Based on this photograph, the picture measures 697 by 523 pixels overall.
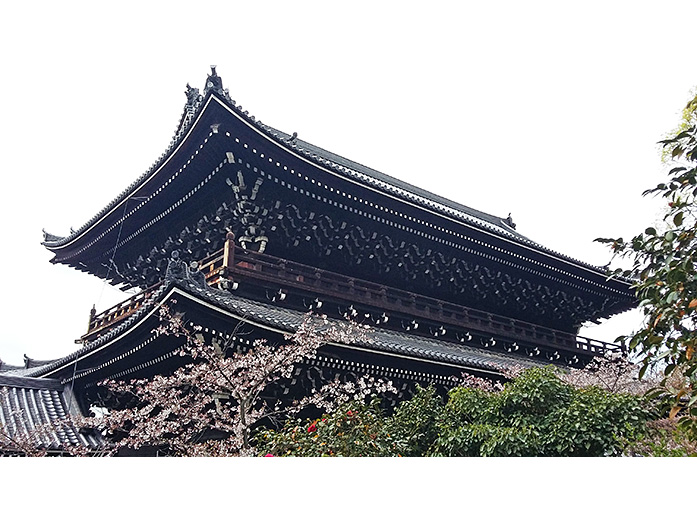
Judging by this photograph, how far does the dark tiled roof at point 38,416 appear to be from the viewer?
10367 mm

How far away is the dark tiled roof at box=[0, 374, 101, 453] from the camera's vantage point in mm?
10367

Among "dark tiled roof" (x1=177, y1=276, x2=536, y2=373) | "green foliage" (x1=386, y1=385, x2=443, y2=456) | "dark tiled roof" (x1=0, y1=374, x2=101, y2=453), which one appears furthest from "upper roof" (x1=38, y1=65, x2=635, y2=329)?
"green foliage" (x1=386, y1=385, x2=443, y2=456)

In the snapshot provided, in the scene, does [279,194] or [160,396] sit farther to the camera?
[279,194]

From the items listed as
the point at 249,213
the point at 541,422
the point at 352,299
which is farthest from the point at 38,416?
the point at 541,422

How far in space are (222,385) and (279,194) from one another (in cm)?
487

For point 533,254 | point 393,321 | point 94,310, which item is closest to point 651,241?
point 393,321

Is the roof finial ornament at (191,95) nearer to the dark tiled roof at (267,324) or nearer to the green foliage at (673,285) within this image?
the dark tiled roof at (267,324)

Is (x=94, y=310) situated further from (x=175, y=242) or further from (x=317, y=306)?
(x=317, y=306)

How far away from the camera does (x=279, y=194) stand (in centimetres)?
1196

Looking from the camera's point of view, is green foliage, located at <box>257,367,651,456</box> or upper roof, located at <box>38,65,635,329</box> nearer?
green foliage, located at <box>257,367,651,456</box>

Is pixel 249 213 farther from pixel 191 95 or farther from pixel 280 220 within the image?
pixel 191 95

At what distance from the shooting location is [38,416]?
1137 centimetres

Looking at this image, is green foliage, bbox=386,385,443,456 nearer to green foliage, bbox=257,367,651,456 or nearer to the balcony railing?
green foliage, bbox=257,367,651,456

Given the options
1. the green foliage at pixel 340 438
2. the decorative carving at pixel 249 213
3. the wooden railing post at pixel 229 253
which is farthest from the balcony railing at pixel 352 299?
the green foliage at pixel 340 438
